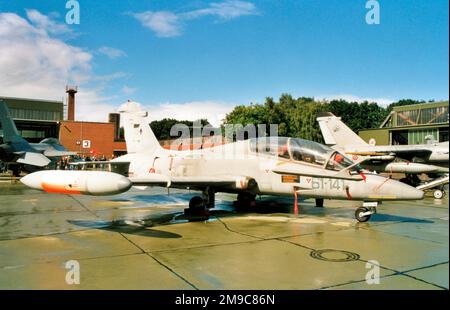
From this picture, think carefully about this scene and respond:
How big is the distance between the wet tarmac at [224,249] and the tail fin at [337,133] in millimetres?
15834

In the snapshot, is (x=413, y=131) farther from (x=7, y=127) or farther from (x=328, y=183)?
(x=7, y=127)

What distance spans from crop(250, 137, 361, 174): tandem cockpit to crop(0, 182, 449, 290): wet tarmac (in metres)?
1.61

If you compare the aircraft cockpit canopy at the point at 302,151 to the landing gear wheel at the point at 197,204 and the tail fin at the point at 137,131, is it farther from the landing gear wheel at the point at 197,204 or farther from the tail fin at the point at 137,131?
the tail fin at the point at 137,131

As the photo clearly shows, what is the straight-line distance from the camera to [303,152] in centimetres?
1005

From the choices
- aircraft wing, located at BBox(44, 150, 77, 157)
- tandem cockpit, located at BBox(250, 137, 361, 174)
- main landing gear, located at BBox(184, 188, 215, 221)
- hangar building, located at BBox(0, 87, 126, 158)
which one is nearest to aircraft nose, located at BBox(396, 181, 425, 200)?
tandem cockpit, located at BBox(250, 137, 361, 174)

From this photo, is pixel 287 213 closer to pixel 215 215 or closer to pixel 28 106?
pixel 215 215

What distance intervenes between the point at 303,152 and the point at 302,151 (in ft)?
0.17

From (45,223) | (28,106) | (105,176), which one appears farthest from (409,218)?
(28,106)

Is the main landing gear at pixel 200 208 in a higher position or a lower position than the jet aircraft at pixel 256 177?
lower

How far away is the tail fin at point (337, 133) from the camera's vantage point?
2706cm

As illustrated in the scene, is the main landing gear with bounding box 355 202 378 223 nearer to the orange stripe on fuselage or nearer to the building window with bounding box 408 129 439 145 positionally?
the orange stripe on fuselage

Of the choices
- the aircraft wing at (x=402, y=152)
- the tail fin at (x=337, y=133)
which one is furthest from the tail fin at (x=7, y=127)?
the aircraft wing at (x=402, y=152)

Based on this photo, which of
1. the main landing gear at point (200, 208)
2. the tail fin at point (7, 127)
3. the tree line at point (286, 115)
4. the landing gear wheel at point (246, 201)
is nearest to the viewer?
the main landing gear at point (200, 208)

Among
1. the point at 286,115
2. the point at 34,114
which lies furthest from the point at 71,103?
the point at 286,115
